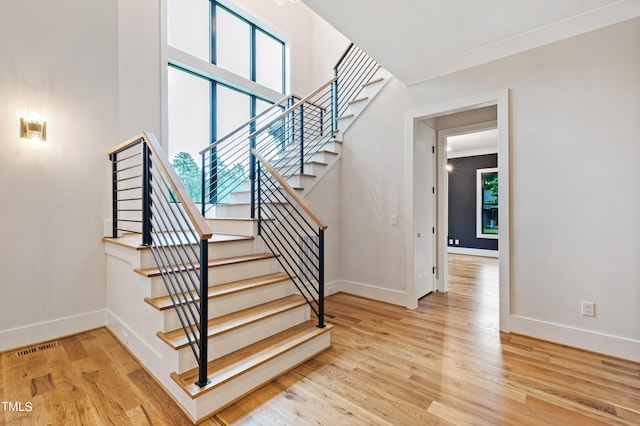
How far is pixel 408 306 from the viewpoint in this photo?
3.60 meters

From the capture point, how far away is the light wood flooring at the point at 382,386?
1701 millimetres

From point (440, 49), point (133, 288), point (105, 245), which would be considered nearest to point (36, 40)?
point (105, 245)

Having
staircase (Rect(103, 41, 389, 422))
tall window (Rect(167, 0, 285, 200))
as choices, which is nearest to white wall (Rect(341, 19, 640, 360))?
staircase (Rect(103, 41, 389, 422))

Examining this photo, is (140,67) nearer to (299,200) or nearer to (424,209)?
(299,200)

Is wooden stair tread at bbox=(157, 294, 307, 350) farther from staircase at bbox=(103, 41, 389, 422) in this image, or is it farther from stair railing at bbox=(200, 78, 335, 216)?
stair railing at bbox=(200, 78, 335, 216)

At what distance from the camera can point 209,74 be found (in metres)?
4.43

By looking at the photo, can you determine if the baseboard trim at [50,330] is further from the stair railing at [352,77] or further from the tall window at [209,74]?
the stair railing at [352,77]

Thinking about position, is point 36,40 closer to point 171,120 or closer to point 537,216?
point 171,120

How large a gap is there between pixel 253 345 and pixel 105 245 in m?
2.02

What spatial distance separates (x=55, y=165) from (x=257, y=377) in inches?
109

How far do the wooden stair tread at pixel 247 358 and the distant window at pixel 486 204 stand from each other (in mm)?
7073

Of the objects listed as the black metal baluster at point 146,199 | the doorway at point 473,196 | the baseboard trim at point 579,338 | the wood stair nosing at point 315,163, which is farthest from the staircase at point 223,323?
the doorway at point 473,196

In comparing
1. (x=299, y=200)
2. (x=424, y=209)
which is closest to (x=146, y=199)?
(x=299, y=200)

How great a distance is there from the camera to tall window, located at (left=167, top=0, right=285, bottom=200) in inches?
162
